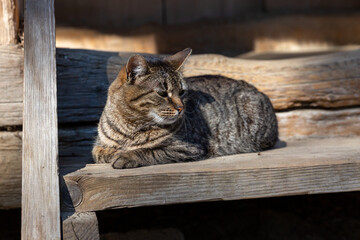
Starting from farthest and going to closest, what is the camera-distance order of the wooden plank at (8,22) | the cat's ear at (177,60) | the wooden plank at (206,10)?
1. the wooden plank at (206,10)
2. the cat's ear at (177,60)
3. the wooden plank at (8,22)

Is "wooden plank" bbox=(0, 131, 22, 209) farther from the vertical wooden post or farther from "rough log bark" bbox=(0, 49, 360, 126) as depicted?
"rough log bark" bbox=(0, 49, 360, 126)

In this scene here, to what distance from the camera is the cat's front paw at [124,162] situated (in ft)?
9.26

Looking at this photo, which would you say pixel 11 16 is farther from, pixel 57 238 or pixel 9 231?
pixel 9 231

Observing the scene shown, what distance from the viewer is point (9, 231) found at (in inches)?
168

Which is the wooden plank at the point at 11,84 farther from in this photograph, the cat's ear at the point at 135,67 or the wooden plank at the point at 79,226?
the wooden plank at the point at 79,226

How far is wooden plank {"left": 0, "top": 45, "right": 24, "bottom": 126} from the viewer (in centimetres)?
327

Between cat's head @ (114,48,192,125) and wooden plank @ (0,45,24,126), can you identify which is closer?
cat's head @ (114,48,192,125)

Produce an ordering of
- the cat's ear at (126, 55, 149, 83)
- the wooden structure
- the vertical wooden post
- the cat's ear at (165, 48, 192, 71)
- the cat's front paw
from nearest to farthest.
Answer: the vertical wooden post < the wooden structure < the cat's front paw < the cat's ear at (126, 55, 149, 83) < the cat's ear at (165, 48, 192, 71)

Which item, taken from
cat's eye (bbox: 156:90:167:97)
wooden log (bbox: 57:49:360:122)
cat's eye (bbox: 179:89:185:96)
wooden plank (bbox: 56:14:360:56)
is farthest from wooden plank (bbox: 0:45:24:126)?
wooden plank (bbox: 56:14:360:56)

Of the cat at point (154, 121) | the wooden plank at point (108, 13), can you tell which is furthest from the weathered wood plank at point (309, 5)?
the cat at point (154, 121)

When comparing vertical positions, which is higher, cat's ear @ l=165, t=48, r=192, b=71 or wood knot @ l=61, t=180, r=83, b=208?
cat's ear @ l=165, t=48, r=192, b=71

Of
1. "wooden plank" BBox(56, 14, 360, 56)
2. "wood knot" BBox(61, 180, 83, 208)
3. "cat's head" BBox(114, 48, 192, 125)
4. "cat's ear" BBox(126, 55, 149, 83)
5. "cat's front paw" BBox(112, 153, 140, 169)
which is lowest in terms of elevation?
"wood knot" BBox(61, 180, 83, 208)

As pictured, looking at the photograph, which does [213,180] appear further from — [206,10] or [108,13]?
[206,10]

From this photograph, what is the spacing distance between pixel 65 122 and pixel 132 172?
1286 millimetres
